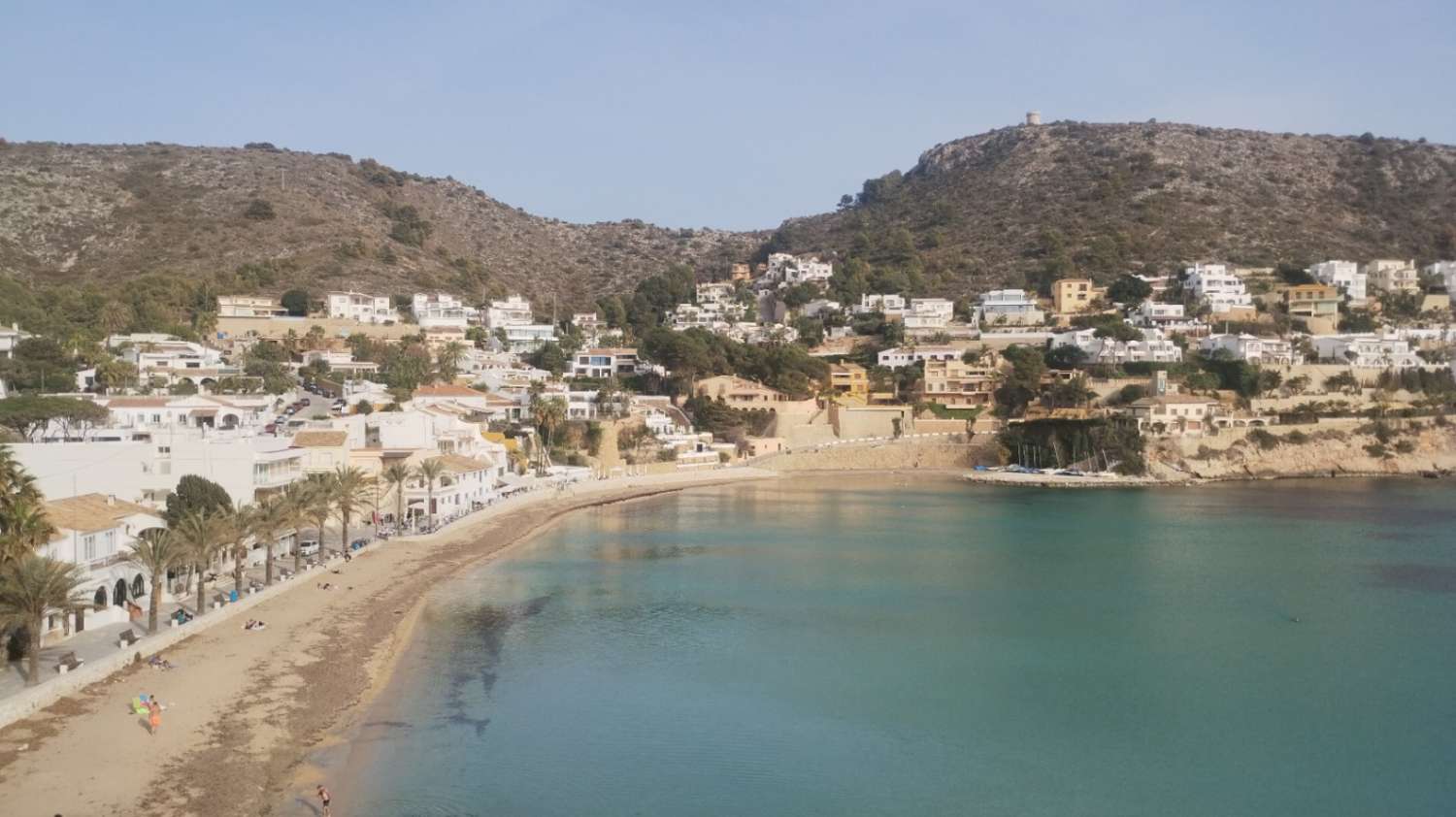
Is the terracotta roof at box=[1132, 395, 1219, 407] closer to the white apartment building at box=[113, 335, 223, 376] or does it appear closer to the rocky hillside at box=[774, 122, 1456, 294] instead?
the rocky hillside at box=[774, 122, 1456, 294]

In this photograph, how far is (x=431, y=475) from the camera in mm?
37594

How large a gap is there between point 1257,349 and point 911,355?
20.0m

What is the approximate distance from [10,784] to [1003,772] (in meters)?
12.7

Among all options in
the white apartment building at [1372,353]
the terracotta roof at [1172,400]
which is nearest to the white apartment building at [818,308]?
the terracotta roof at [1172,400]

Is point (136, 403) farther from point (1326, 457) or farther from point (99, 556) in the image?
point (1326, 457)

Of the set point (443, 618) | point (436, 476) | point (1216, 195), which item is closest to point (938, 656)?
point (443, 618)

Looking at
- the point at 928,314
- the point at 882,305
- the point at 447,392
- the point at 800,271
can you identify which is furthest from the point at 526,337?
the point at 800,271

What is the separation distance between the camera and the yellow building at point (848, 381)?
71500mm

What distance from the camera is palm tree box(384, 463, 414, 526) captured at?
36344 mm

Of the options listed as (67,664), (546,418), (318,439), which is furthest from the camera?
(546,418)

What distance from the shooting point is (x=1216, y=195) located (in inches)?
4257

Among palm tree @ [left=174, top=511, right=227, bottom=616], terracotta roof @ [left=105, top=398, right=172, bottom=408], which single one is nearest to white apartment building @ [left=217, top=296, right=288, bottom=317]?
terracotta roof @ [left=105, top=398, right=172, bottom=408]

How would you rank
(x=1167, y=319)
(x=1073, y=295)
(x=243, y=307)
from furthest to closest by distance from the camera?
(x=1073, y=295)
(x=1167, y=319)
(x=243, y=307)

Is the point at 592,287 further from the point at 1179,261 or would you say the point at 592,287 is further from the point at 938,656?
the point at 938,656
